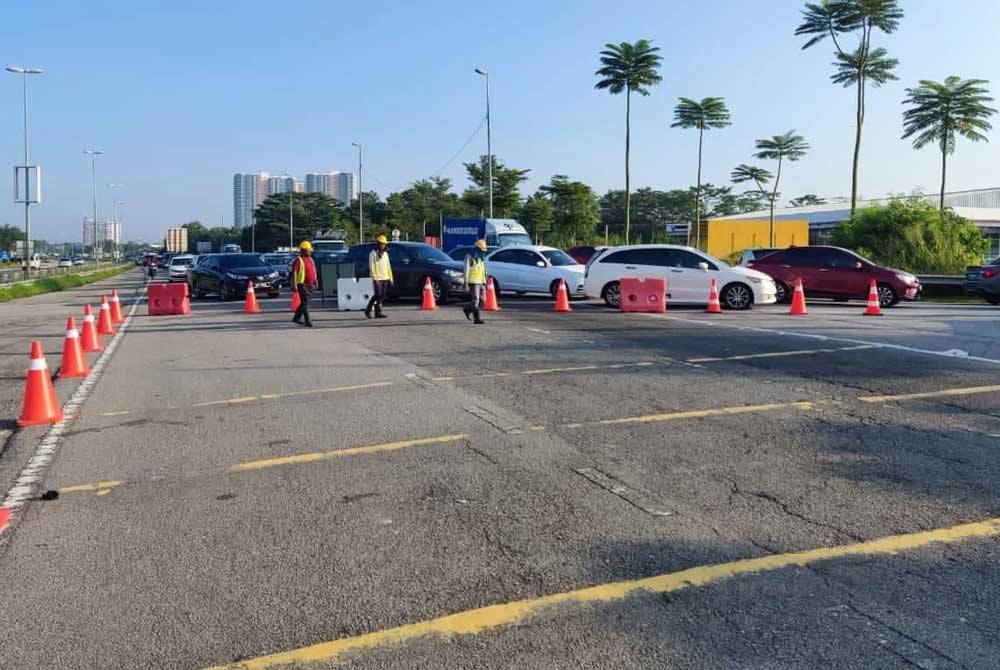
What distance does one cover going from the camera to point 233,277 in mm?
28109

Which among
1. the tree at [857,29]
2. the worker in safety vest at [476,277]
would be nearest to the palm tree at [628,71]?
the tree at [857,29]

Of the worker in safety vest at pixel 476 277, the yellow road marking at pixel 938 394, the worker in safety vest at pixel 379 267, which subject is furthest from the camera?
the worker in safety vest at pixel 379 267

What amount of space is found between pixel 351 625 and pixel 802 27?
174ft

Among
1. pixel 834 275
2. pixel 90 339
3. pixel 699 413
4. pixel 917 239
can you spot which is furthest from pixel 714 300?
pixel 917 239

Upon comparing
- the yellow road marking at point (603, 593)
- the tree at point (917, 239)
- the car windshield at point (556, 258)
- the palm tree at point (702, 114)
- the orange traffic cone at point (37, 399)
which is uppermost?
the palm tree at point (702, 114)

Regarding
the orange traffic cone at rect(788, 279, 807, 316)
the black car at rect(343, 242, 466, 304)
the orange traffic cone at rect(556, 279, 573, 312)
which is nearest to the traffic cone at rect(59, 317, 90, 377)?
the orange traffic cone at rect(556, 279, 573, 312)

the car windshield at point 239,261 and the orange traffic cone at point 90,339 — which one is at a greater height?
the car windshield at point 239,261

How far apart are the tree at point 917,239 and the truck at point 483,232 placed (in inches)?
570

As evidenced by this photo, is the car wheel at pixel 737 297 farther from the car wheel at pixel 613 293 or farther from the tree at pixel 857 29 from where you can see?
the tree at pixel 857 29

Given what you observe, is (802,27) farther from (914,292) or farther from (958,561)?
(958,561)

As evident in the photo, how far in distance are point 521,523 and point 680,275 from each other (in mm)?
16504

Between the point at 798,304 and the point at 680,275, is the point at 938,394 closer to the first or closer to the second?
the point at 798,304

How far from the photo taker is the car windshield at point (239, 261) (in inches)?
1145

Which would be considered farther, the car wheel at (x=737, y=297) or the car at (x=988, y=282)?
the car at (x=988, y=282)
